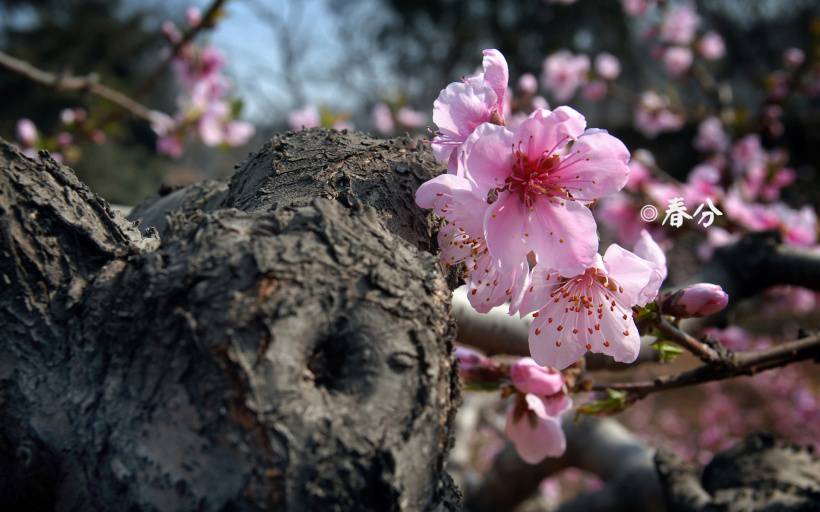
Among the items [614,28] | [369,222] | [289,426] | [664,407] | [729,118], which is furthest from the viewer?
[614,28]

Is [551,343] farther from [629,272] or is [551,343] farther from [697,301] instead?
[697,301]

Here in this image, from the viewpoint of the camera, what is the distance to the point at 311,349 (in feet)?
1.76

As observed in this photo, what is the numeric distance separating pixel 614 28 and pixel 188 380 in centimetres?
1354

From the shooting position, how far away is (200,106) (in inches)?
112

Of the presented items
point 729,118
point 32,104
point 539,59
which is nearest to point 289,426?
point 729,118

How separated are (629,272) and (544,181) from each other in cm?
15

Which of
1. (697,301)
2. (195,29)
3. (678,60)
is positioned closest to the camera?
(697,301)

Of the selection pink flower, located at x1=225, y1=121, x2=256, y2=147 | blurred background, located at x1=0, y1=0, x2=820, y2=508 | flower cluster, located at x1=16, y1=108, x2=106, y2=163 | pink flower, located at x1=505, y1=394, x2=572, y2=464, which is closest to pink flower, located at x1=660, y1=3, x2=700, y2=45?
blurred background, located at x1=0, y1=0, x2=820, y2=508

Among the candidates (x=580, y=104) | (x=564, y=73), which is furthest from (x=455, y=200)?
(x=580, y=104)

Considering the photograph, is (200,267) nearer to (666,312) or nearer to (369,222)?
(369,222)

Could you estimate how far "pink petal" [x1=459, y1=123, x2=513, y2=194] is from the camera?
678mm

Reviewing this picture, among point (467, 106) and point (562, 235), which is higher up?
point (467, 106)

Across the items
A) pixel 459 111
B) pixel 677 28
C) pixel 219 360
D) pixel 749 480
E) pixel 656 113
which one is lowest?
pixel 749 480

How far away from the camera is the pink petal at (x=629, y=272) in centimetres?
76
